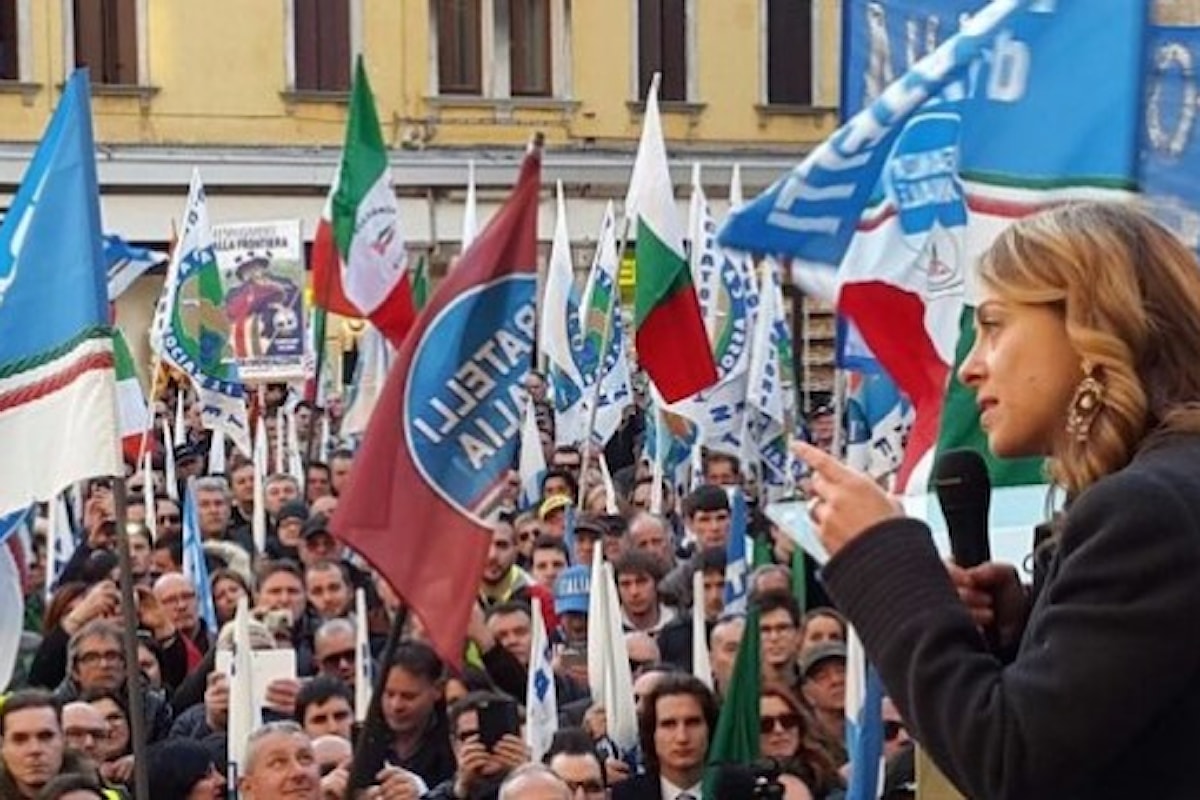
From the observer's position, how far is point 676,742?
7.10 metres

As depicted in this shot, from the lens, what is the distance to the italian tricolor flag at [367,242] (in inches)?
450

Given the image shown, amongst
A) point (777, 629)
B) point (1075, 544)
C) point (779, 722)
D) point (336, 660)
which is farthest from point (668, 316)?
point (1075, 544)

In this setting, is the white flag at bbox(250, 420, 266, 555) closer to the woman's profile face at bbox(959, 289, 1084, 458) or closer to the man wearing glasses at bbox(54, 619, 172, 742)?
the man wearing glasses at bbox(54, 619, 172, 742)

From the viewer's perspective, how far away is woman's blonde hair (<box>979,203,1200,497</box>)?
233 centimetres

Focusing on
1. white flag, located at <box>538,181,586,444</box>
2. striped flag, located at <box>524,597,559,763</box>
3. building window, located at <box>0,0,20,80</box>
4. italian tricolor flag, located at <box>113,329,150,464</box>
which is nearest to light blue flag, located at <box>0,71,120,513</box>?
striped flag, located at <box>524,597,559,763</box>

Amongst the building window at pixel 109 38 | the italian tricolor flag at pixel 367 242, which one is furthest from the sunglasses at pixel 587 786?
the building window at pixel 109 38

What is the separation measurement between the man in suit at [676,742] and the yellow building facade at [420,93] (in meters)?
22.7

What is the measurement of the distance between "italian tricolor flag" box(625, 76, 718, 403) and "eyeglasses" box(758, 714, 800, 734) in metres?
3.95

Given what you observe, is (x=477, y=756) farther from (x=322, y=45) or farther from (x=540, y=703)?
(x=322, y=45)

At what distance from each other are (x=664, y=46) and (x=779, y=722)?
2655 centimetres

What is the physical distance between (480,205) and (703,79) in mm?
3551

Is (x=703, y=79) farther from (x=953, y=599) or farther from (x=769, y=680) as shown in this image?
(x=953, y=599)

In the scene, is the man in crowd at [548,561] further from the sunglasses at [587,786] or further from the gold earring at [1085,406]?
the gold earring at [1085,406]

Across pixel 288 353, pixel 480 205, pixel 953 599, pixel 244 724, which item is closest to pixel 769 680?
pixel 244 724
